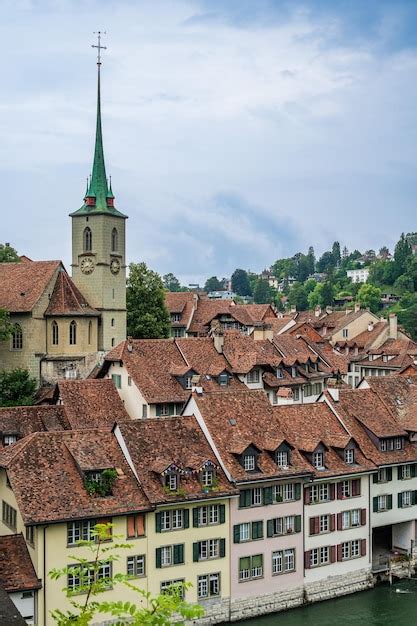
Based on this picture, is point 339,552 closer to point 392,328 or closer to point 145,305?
point 145,305

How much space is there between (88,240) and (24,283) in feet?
24.6

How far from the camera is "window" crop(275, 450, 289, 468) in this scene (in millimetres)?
41781

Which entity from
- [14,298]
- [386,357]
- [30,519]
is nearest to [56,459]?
[30,519]

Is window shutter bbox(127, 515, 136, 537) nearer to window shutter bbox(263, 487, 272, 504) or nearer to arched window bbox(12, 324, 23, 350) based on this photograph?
window shutter bbox(263, 487, 272, 504)

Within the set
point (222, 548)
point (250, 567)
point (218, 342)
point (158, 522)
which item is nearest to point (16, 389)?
point (218, 342)

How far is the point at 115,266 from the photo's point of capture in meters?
75.9

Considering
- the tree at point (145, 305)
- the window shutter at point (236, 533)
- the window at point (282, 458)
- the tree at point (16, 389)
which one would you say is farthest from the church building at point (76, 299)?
the window shutter at point (236, 533)

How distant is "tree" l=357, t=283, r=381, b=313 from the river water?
145 meters

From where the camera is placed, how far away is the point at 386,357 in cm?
9619

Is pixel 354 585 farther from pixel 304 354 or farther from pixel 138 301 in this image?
pixel 138 301

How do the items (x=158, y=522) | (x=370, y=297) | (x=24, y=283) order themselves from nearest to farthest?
(x=158, y=522) < (x=24, y=283) < (x=370, y=297)

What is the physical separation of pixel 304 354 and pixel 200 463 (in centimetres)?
3120

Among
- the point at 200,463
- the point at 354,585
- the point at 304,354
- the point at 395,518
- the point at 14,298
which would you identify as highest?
the point at 14,298

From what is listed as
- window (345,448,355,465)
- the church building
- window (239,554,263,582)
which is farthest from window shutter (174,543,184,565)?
the church building
